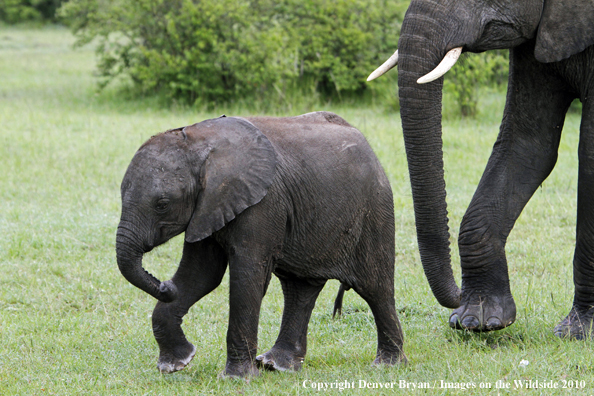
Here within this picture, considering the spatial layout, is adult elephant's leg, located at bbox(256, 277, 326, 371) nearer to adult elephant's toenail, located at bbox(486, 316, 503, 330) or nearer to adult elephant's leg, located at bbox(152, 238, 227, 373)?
adult elephant's leg, located at bbox(152, 238, 227, 373)

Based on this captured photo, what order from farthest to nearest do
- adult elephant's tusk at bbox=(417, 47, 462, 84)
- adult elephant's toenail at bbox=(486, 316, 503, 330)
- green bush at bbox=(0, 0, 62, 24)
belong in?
green bush at bbox=(0, 0, 62, 24) < adult elephant's toenail at bbox=(486, 316, 503, 330) < adult elephant's tusk at bbox=(417, 47, 462, 84)

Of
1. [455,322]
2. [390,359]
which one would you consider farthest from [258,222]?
[455,322]

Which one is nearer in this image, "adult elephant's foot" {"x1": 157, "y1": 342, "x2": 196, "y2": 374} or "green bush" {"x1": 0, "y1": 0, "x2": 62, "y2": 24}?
"adult elephant's foot" {"x1": 157, "y1": 342, "x2": 196, "y2": 374}

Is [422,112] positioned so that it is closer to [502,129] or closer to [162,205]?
[502,129]

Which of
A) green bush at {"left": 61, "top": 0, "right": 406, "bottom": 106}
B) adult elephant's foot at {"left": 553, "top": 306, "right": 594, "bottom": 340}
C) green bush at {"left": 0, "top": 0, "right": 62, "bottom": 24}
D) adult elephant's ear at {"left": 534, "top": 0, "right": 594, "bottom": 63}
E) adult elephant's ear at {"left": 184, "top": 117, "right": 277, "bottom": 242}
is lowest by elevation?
green bush at {"left": 0, "top": 0, "right": 62, "bottom": 24}

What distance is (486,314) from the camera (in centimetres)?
502

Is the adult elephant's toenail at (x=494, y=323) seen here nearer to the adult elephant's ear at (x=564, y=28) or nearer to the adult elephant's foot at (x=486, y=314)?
the adult elephant's foot at (x=486, y=314)

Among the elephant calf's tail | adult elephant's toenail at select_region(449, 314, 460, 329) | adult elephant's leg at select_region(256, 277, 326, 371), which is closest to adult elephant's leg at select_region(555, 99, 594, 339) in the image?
adult elephant's toenail at select_region(449, 314, 460, 329)

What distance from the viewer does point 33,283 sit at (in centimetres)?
627

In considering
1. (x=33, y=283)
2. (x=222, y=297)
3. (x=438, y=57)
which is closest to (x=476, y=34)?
(x=438, y=57)

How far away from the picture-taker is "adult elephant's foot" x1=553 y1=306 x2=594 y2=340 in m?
4.88

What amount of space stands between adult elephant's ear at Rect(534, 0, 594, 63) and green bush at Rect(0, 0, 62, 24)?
3164cm

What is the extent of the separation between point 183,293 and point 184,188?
0.63 metres

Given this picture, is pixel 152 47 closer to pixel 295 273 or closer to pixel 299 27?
pixel 299 27
